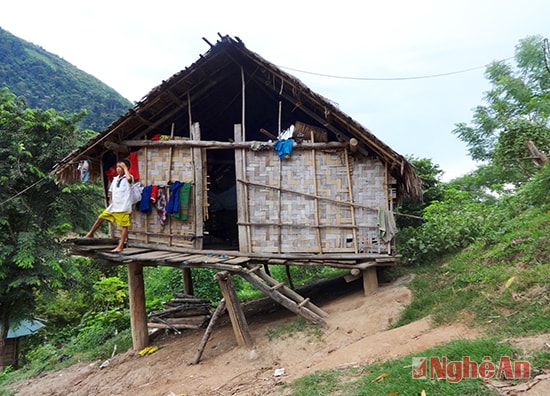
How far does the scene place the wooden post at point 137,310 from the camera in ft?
24.0

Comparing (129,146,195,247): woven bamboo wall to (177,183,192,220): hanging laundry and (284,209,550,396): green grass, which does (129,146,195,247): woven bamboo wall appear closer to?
(177,183,192,220): hanging laundry

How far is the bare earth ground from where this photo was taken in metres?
4.60

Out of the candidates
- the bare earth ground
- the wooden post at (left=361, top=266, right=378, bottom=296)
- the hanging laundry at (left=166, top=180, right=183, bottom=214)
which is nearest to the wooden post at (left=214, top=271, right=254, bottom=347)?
the bare earth ground

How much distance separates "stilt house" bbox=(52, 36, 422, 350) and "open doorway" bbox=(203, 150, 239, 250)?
2637 mm

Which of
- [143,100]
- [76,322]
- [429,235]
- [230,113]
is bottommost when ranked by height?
[76,322]

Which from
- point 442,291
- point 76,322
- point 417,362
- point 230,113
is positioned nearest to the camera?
point 417,362

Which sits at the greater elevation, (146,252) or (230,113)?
(230,113)

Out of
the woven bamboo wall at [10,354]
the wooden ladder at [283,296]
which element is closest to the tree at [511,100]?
the wooden ladder at [283,296]

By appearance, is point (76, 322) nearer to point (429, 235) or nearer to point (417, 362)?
point (429, 235)

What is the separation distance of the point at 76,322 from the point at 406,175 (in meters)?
16.1

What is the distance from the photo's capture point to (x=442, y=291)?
18.9ft

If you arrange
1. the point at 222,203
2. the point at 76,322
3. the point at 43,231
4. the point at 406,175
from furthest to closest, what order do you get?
the point at 76,322 → the point at 43,231 → the point at 222,203 → the point at 406,175

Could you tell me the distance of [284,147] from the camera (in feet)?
21.9

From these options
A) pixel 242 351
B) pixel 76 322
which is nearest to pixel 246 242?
pixel 242 351
